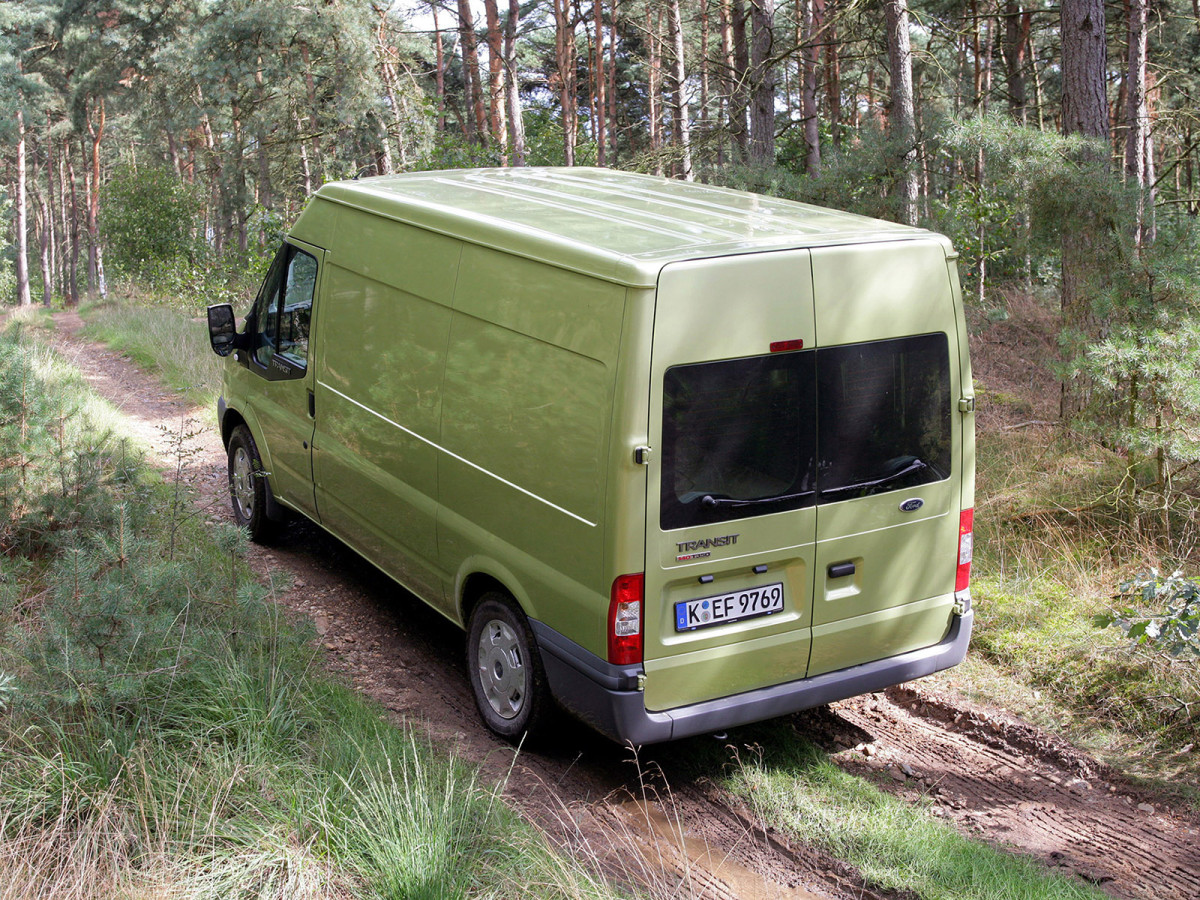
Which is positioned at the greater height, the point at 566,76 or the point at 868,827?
the point at 566,76

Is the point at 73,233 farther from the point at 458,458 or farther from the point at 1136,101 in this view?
the point at 458,458

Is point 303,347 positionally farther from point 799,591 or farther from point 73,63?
point 73,63

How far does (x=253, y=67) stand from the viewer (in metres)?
20.1

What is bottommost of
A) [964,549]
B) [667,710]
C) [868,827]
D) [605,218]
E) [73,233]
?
[868,827]

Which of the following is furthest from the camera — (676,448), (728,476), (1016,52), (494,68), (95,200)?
(95,200)

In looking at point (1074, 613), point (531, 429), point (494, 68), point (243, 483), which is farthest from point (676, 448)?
point (494, 68)

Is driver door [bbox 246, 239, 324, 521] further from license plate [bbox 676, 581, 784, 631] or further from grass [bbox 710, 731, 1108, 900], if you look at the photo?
grass [bbox 710, 731, 1108, 900]

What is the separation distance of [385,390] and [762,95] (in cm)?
944

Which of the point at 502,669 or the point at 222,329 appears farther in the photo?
Result: the point at 222,329

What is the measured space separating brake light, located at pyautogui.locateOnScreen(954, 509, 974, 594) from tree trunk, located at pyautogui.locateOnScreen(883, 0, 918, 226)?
6706 mm

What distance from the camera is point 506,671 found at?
4.66 metres

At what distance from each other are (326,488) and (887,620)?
10.8ft

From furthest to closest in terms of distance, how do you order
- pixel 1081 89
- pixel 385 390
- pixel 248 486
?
1. pixel 1081 89
2. pixel 248 486
3. pixel 385 390

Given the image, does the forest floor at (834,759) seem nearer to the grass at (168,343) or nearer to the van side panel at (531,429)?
the van side panel at (531,429)
